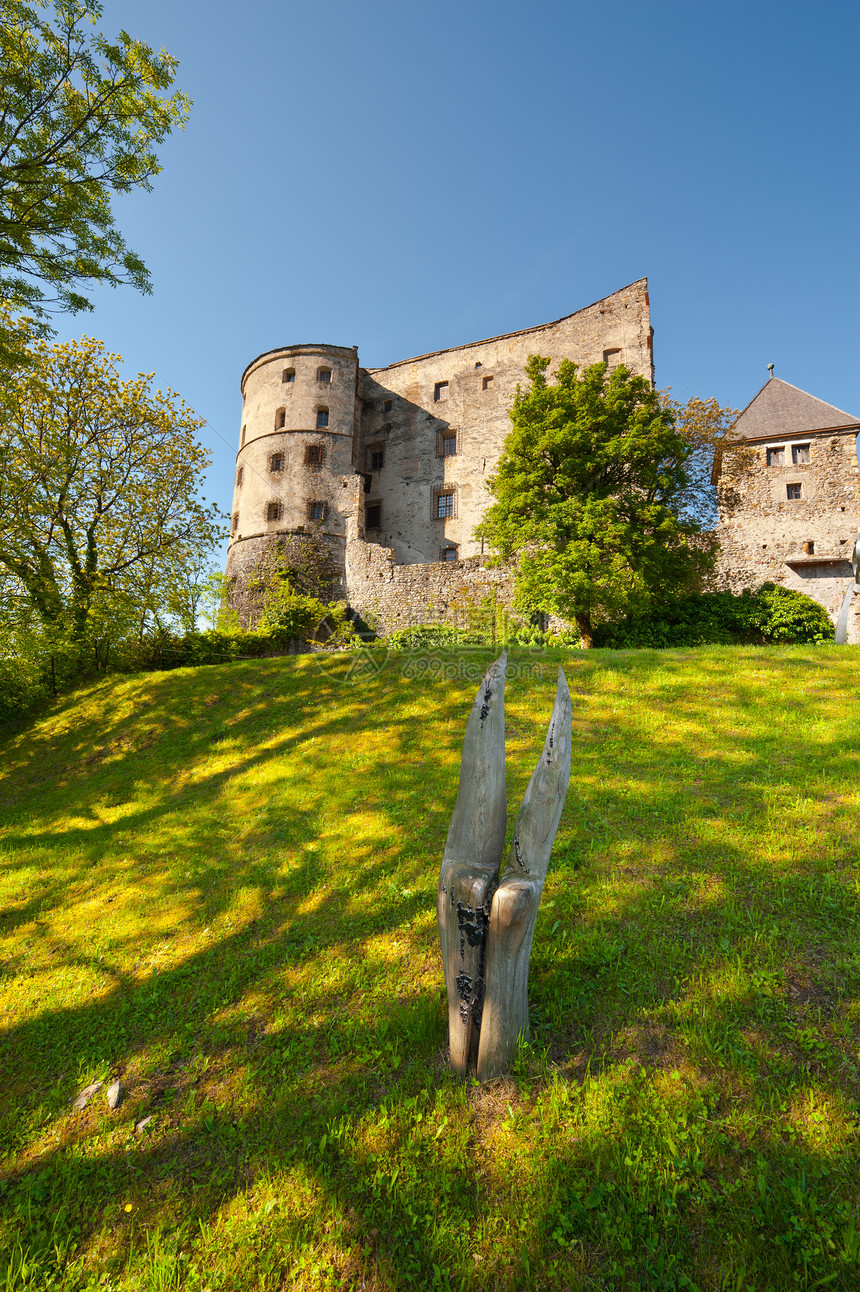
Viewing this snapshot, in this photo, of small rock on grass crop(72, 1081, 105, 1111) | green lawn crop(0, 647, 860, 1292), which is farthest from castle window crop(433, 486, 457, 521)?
small rock on grass crop(72, 1081, 105, 1111)

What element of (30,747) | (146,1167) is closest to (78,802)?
(30,747)

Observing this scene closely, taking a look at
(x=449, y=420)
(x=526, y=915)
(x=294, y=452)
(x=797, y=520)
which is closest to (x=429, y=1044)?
(x=526, y=915)

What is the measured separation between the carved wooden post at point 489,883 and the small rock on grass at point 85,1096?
2.48m

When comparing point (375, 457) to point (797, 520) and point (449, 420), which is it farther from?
point (797, 520)

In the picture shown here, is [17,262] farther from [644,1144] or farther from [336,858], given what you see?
[644,1144]

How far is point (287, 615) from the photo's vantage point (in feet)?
80.8

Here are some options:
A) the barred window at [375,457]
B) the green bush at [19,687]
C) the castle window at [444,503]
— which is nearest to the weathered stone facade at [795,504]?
the castle window at [444,503]

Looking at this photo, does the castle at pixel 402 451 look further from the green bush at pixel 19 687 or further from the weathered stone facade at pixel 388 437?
the green bush at pixel 19 687

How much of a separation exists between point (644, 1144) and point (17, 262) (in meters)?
13.4

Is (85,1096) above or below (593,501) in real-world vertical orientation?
below

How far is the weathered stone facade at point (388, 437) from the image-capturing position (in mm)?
28531

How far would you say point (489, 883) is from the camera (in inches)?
120

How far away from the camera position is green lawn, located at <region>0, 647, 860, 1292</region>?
7.94 feet

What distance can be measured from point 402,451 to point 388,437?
1.54 meters
